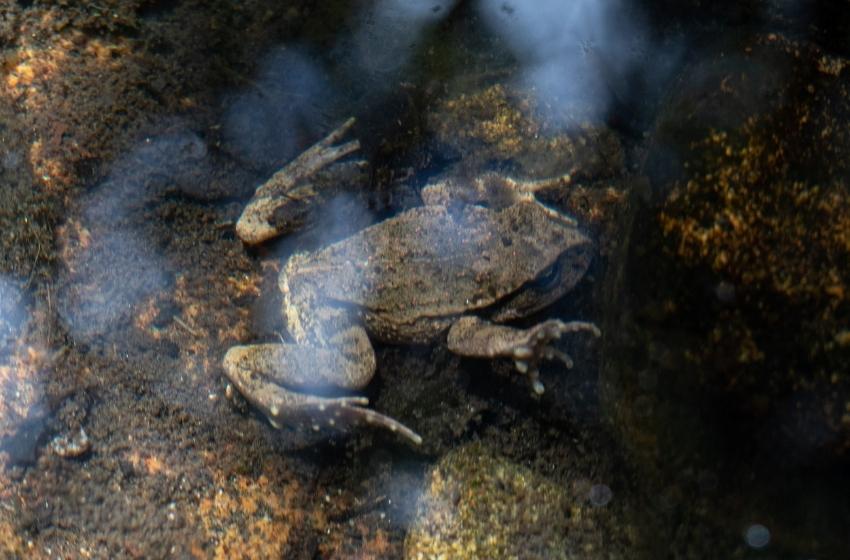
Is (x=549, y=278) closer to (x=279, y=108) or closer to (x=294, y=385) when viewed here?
(x=294, y=385)

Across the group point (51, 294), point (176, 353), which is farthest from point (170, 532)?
point (51, 294)

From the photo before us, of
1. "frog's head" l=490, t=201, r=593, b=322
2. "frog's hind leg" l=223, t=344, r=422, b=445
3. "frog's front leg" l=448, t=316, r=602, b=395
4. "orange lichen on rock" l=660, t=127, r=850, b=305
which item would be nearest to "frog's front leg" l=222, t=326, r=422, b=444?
"frog's hind leg" l=223, t=344, r=422, b=445

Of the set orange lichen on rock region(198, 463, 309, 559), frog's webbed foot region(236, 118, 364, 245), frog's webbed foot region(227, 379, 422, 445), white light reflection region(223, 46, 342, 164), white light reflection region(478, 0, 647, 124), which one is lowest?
orange lichen on rock region(198, 463, 309, 559)

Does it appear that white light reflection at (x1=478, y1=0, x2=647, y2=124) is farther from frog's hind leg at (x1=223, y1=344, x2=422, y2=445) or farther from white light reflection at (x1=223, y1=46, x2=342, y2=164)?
frog's hind leg at (x1=223, y1=344, x2=422, y2=445)

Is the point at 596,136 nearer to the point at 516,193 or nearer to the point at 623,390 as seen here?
the point at 516,193

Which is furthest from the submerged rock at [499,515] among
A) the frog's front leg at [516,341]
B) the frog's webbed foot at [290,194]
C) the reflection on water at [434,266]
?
the frog's webbed foot at [290,194]

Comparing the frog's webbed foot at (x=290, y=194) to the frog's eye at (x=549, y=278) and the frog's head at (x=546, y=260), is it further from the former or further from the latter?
the frog's eye at (x=549, y=278)

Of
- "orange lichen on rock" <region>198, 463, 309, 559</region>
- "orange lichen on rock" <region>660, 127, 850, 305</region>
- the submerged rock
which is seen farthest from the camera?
the submerged rock

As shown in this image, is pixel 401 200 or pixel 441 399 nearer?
pixel 441 399
